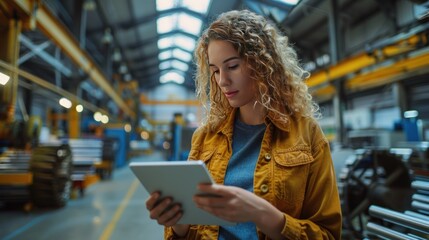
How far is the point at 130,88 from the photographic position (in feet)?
68.5

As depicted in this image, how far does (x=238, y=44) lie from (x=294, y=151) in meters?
0.46

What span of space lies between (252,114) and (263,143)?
16 cm

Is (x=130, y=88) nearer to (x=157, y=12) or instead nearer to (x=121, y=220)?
(x=157, y=12)

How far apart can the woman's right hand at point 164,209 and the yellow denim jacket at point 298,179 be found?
268 mm

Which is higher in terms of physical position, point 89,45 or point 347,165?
point 89,45

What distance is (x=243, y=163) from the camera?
1114 millimetres

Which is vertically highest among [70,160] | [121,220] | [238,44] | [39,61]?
[39,61]

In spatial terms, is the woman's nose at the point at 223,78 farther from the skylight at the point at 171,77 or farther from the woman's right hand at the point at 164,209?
the skylight at the point at 171,77

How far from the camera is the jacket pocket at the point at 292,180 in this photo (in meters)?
0.99

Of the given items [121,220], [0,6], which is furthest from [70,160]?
[0,6]

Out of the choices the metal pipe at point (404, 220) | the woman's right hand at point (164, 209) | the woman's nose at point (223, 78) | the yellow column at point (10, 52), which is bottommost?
the metal pipe at point (404, 220)

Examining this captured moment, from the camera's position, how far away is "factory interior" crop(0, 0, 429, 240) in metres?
2.90

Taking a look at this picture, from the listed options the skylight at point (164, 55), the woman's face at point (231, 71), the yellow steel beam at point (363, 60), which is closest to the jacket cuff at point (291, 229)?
the woman's face at point (231, 71)

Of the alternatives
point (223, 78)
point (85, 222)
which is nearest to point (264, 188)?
point (223, 78)
